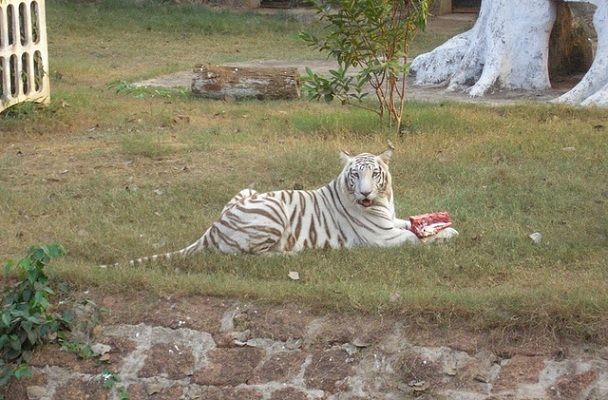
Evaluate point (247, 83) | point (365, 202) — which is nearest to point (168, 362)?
point (365, 202)

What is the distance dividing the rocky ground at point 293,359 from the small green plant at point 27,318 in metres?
0.12

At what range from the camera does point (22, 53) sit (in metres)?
12.0

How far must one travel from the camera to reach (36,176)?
32.2ft

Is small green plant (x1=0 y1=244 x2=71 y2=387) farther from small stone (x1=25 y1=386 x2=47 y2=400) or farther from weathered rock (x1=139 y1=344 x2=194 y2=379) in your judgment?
weathered rock (x1=139 y1=344 x2=194 y2=379)

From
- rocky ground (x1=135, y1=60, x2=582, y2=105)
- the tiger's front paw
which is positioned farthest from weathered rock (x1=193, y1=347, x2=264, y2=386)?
rocky ground (x1=135, y1=60, x2=582, y2=105)

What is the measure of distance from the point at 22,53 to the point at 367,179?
228 inches

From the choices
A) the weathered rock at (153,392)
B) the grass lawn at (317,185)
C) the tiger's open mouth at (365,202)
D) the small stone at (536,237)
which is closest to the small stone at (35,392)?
the weathered rock at (153,392)

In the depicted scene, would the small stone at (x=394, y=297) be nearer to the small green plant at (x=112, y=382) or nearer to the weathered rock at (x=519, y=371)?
the weathered rock at (x=519, y=371)

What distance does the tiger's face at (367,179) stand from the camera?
7.62m

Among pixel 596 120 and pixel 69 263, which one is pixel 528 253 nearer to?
pixel 69 263

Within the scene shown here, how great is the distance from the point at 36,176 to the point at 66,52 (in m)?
8.39

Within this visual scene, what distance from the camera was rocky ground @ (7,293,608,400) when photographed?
6.26 metres

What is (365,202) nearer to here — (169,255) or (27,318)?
(169,255)

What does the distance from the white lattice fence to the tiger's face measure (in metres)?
5.25
